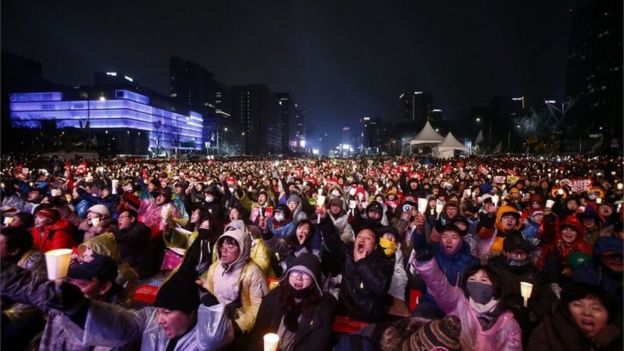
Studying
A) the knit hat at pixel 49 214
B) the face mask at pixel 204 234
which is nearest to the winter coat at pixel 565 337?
the face mask at pixel 204 234

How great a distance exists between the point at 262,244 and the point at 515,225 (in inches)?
149

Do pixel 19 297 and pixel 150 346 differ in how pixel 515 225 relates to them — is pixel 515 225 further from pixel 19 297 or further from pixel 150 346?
pixel 19 297

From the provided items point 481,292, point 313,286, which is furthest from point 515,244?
point 313,286

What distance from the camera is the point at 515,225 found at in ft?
19.6

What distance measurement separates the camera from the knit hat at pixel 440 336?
2121 millimetres

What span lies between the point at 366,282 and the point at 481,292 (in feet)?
3.66

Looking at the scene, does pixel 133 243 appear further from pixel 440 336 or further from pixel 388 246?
pixel 440 336

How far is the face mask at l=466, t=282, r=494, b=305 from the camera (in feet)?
10.4

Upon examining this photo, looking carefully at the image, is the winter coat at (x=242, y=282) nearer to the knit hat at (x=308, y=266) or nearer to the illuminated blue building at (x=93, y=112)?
the knit hat at (x=308, y=266)

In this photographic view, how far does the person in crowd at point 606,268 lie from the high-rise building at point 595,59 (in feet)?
263

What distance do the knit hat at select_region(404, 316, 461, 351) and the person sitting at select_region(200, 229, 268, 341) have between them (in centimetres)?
225

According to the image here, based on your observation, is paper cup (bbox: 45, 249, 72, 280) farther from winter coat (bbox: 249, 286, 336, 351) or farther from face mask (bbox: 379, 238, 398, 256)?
face mask (bbox: 379, 238, 398, 256)

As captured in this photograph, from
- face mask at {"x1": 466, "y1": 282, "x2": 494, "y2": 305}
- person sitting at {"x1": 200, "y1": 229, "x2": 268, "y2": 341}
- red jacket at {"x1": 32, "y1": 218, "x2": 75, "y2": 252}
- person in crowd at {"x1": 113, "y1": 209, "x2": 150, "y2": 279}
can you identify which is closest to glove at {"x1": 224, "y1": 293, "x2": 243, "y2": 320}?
person sitting at {"x1": 200, "y1": 229, "x2": 268, "y2": 341}

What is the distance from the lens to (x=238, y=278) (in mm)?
4199
